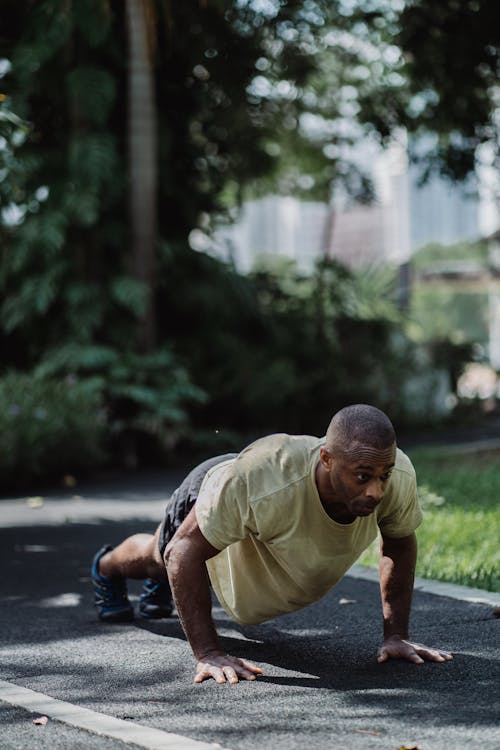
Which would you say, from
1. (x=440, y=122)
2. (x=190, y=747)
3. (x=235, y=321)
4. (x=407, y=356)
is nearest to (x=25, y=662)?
(x=190, y=747)

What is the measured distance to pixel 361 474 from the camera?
3.83 metres

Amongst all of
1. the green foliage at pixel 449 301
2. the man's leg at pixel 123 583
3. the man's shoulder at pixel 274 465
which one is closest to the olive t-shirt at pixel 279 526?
the man's shoulder at pixel 274 465

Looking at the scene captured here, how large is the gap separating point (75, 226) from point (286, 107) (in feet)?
19.5

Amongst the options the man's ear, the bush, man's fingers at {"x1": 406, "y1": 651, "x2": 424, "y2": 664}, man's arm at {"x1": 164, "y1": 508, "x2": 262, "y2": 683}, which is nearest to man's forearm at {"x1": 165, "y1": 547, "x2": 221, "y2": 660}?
man's arm at {"x1": 164, "y1": 508, "x2": 262, "y2": 683}

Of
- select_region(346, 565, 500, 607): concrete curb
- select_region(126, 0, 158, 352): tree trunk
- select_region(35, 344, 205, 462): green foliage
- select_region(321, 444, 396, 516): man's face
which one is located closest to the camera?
select_region(321, 444, 396, 516): man's face

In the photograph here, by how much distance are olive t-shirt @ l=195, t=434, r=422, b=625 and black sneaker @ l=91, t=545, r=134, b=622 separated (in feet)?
3.57

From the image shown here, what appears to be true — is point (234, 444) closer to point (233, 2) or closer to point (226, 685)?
point (233, 2)

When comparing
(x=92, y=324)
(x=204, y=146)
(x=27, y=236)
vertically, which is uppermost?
(x=204, y=146)

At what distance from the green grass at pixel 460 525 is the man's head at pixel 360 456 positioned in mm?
2394

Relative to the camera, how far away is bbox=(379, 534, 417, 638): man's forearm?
441 cm

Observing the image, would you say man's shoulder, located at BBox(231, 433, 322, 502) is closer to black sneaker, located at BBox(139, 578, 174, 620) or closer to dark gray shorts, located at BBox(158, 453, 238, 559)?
dark gray shorts, located at BBox(158, 453, 238, 559)

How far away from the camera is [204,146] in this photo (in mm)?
16828

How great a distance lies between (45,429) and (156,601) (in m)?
6.60

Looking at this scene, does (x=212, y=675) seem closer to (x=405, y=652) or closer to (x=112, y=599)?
(x=405, y=652)
